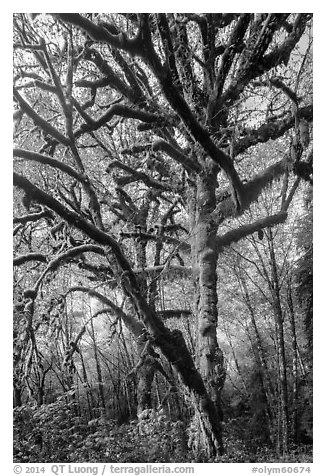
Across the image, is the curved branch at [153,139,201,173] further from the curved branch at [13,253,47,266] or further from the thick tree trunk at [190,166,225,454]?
the curved branch at [13,253,47,266]

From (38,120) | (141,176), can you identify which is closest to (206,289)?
(141,176)

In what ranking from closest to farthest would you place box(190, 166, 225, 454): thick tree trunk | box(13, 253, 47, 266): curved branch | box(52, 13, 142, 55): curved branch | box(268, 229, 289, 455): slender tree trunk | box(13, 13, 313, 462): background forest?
1. box(52, 13, 142, 55): curved branch
2. box(13, 13, 313, 462): background forest
3. box(13, 253, 47, 266): curved branch
4. box(190, 166, 225, 454): thick tree trunk
5. box(268, 229, 289, 455): slender tree trunk

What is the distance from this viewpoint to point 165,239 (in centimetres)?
477

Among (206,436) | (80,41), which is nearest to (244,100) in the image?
(80,41)

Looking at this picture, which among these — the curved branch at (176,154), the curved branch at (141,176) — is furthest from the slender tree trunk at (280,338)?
the curved branch at (141,176)

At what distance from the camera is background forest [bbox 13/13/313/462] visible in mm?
3326

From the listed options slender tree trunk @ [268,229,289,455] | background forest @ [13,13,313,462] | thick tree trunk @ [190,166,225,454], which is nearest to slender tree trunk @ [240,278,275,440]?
background forest @ [13,13,313,462]

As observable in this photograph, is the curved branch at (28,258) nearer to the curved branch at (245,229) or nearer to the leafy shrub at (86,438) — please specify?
the leafy shrub at (86,438)

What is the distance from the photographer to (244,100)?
420 cm

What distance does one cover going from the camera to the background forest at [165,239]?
3.33 meters

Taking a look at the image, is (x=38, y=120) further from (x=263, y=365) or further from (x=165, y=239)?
(x=263, y=365)

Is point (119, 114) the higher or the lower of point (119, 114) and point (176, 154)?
the higher
